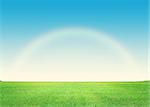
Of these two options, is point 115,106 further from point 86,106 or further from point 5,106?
point 5,106

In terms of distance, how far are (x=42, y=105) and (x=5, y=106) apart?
1735 mm

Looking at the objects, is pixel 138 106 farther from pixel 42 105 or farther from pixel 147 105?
pixel 42 105

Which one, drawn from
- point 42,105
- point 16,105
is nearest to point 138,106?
Answer: point 42,105

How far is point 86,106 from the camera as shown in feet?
Answer: 54.9

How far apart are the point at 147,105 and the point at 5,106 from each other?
6.78 m

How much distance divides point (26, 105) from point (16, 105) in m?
0.49

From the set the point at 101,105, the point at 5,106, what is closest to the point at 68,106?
the point at 101,105

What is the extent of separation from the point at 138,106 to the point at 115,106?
1139 mm

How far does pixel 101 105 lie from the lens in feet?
57.0

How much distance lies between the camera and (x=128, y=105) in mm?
17531

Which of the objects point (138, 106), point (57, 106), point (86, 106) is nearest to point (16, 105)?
point (57, 106)

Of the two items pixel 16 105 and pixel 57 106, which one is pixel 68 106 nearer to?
pixel 57 106

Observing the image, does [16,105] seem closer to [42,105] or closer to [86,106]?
[42,105]

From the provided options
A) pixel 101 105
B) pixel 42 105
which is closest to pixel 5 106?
pixel 42 105
